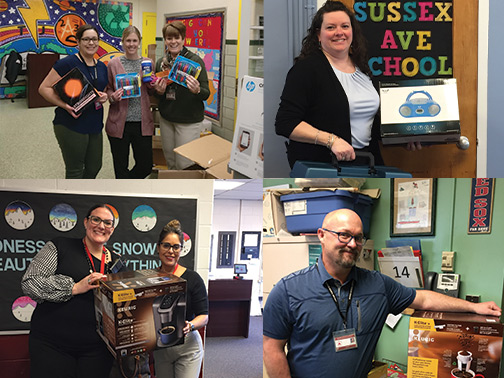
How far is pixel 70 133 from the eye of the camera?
10.00 ft

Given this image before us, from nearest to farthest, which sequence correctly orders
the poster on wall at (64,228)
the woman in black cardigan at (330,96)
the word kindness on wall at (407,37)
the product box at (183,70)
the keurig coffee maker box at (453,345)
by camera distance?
the keurig coffee maker box at (453,345) < the woman in black cardigan at (330,96) < the product box at (183,70) < the poster on wall at (64,228) < the word kindness on wall at (407,37)

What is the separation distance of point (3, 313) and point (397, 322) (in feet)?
6.85

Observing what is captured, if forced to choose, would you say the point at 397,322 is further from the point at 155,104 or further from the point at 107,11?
the point at 107,11

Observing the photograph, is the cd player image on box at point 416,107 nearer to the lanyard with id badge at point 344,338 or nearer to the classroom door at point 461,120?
the classroom door at point 461,120

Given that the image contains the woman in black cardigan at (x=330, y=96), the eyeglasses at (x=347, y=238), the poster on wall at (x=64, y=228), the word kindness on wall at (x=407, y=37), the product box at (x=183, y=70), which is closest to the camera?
the eyeglasses at (x=347, y=238)

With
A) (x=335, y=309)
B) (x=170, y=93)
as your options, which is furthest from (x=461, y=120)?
(x=170, y=93)

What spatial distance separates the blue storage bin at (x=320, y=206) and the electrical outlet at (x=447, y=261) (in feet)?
1.32

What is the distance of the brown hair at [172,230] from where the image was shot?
3.25 metres

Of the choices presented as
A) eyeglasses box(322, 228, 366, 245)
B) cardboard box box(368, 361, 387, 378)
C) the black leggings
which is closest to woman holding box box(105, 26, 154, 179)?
the black leggings

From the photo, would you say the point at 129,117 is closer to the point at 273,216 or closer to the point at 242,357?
the point at 273,216

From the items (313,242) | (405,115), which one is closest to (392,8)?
(405,115)

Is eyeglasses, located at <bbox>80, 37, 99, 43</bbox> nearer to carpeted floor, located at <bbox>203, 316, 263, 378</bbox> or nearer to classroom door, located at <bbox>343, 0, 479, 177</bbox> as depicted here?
classroom door, located at <bbox>343, 0, 479, 177</bbox>

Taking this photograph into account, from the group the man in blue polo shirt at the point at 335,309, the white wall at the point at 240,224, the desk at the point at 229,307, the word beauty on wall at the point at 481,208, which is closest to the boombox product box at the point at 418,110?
the word beauty on wall at the point at 481,208

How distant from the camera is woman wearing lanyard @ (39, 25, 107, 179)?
2977mm
